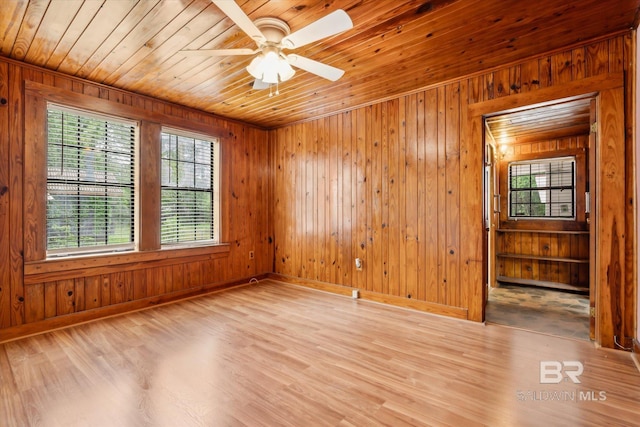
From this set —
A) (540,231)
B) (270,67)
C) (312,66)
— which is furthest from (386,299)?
(540,231)

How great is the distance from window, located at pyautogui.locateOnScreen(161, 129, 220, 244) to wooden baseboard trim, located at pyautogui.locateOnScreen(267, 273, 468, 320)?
1.42 meters

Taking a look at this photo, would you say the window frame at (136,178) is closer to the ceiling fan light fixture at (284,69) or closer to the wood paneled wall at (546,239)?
the ceiling fan light fixture at (284,69)

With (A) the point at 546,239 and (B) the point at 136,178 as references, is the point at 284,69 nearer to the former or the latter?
(B) the point at 136,178

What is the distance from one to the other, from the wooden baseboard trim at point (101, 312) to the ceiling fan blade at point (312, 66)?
3.26 m

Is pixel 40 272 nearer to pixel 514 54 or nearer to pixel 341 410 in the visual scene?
pixel 341 410

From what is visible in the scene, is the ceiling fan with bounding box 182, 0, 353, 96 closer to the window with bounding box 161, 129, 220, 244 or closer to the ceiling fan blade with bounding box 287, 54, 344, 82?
the ceiling fan blade with bounding box 287, 54, 344, 82

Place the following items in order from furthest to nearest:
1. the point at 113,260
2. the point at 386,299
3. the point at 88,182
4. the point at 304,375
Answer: the point at 386,299, the point at 113,260, the point at 88,182, the point at 304,375

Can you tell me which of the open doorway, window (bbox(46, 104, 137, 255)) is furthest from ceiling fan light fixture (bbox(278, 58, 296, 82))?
the open doorway

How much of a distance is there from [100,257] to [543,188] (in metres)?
6.64

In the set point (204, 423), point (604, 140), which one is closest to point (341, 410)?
point (204, 423)

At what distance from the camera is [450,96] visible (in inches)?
129

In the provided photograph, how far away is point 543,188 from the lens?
204 inches

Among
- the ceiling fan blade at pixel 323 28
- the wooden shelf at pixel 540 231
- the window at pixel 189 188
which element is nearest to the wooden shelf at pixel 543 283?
the wooden shelf at pixel 540 231

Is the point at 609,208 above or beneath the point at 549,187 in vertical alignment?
beneath
